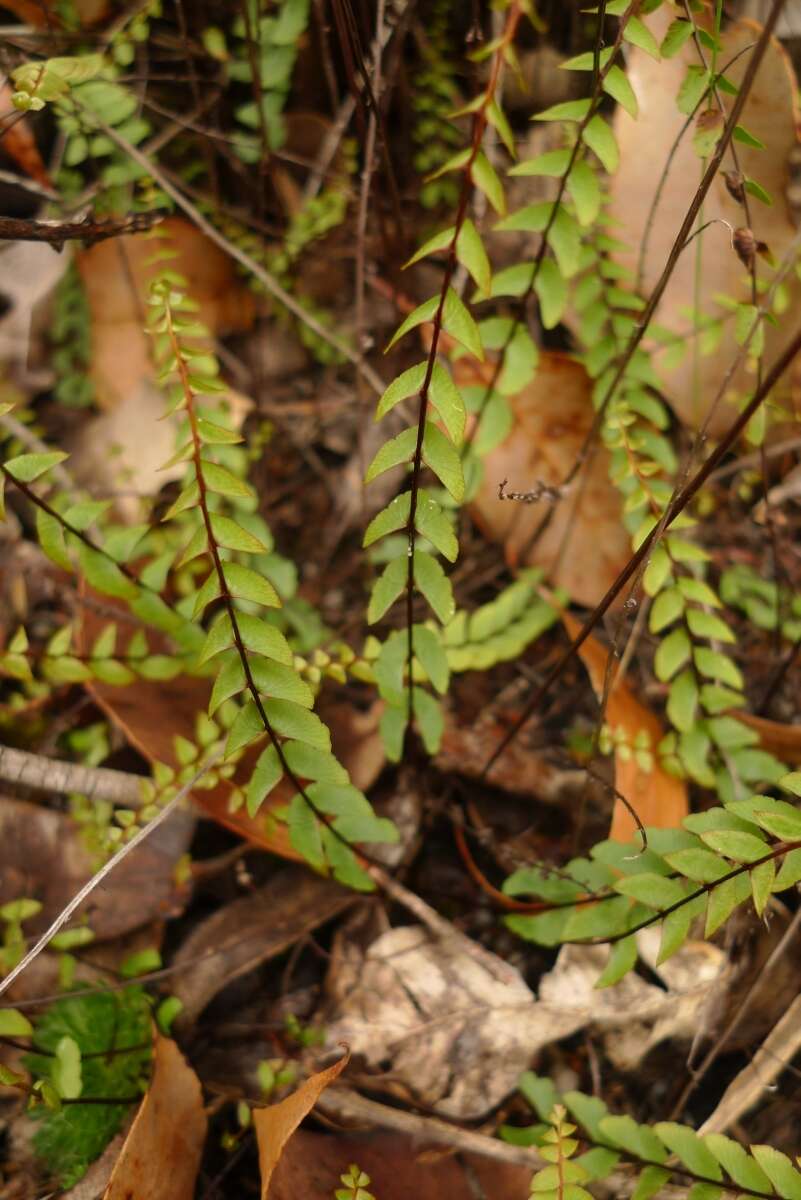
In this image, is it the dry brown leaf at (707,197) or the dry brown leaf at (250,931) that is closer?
the dry brown leaf at (250,931)

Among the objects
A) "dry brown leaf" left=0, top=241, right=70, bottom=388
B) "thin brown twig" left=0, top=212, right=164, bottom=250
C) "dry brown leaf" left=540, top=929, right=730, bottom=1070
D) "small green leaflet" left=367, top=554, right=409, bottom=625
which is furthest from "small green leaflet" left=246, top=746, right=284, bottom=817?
"dry brown leaf" left=0, top=241, right=70, bottom=388

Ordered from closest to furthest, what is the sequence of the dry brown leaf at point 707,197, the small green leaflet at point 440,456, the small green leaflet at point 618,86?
the small green leaflet at point 440,456, the small green leaflet at point 618,86, the dry brown leaf at point 707,197

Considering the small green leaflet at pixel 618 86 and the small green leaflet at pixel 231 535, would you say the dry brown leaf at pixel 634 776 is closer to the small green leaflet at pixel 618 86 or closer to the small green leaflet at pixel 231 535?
the small green leaflet at pixel 231 535

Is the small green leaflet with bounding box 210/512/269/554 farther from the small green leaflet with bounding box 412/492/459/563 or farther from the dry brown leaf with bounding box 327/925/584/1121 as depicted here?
the dry brown leaf with bounding box 327/925/584/1121

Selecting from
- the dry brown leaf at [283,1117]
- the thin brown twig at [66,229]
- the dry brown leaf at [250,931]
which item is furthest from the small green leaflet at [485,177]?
the dry brown leaf at [250,931]

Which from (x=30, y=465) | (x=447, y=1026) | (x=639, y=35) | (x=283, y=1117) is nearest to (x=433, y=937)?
(x=447, y=1026)

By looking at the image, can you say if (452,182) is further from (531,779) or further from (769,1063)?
(769,1063)

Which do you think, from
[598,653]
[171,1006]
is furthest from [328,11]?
[171,1006]
